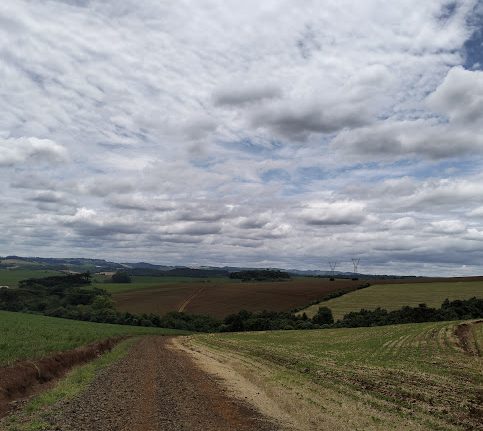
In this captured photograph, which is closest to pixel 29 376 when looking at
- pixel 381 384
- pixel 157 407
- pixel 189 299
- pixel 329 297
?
pixel 157 407

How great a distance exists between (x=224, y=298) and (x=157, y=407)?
9421 centimetres

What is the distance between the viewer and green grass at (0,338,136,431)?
13.9m

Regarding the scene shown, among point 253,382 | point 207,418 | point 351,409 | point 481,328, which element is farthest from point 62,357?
point 481,328

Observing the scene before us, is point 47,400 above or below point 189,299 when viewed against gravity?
above

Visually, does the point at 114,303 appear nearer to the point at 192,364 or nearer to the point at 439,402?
the point at 192,364

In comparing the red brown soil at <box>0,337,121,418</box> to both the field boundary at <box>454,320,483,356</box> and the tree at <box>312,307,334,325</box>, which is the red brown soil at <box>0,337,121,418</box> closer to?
the field boundary at <box>454,320,483,356</box>

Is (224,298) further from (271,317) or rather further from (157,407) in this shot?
(157,407)

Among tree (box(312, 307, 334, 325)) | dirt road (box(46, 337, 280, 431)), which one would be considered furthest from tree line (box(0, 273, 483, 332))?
dirt road (box(46, 337, 280, 431))

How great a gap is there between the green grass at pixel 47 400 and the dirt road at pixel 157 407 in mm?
435

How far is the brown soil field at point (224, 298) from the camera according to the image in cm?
10088

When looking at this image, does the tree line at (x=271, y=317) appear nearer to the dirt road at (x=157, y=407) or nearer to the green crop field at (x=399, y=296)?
the green crop field at (x=399, y=296)

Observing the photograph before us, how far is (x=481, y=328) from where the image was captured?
6219cm

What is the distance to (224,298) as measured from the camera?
11031 centimetres

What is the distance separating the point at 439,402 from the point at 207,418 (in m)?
9.49
